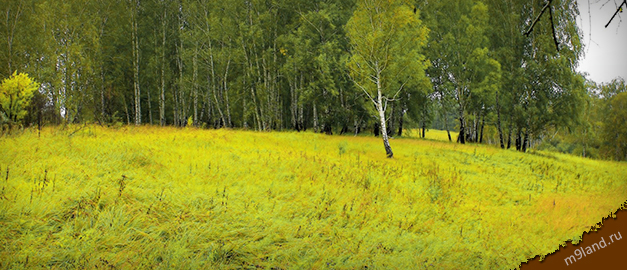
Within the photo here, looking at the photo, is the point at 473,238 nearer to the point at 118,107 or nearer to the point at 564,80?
the point at 564,80

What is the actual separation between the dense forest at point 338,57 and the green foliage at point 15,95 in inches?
145

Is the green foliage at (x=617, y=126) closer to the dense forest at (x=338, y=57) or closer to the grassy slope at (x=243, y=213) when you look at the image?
the dense forest at (x=338, y=57)

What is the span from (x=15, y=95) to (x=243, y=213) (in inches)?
342

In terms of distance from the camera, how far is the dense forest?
13570 mm

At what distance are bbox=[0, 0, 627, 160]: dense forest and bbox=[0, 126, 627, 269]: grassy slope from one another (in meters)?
7.26

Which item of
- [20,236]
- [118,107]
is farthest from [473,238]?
[118,107]

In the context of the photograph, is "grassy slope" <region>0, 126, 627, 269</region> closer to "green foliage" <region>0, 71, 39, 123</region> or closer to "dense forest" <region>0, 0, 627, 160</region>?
"green foliage" <region>0, 71, 39, 123</region>

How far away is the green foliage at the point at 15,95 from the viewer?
752cm

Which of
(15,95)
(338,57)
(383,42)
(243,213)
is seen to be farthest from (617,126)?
(15,95)

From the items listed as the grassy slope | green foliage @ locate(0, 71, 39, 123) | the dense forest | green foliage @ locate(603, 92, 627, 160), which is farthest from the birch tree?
green foliage @ locate(603, 92, 627, 160)

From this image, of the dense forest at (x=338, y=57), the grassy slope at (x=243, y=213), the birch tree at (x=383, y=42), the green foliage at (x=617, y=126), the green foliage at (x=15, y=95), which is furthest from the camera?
the green foliage at (x=617, y=126)

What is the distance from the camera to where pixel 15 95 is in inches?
301

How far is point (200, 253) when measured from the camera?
9.87ft

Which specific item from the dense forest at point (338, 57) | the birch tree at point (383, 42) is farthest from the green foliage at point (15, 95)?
the birch tree at point (383, 42)
